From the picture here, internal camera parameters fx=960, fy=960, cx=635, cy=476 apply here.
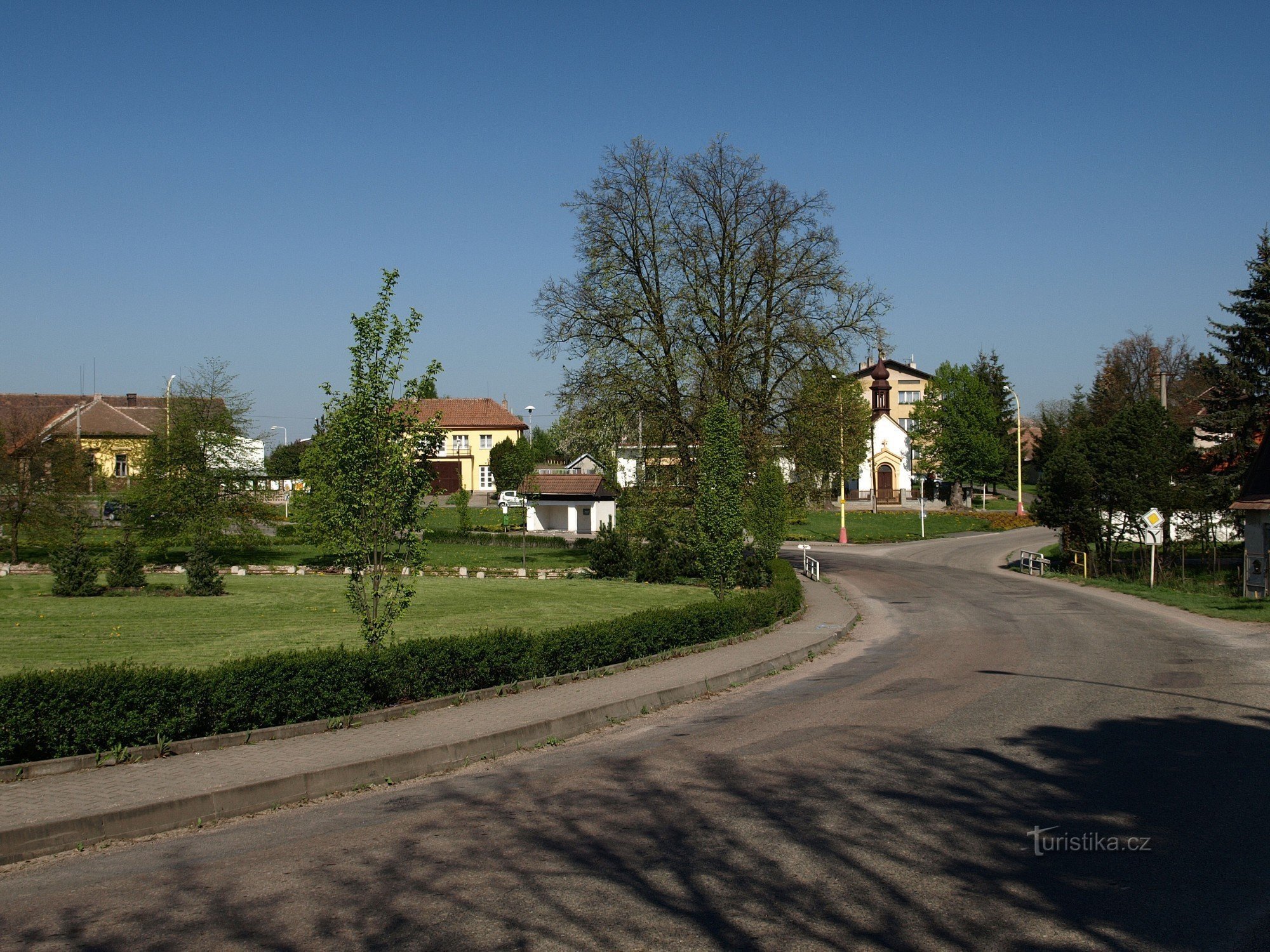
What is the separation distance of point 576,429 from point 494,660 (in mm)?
21280

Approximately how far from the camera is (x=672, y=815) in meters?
8.20

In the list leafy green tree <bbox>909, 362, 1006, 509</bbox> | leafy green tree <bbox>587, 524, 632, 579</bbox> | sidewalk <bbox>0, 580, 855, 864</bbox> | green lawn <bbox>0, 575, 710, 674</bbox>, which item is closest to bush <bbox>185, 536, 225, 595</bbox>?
green lawn <bbox>0, 575, 710, 674</bbox>

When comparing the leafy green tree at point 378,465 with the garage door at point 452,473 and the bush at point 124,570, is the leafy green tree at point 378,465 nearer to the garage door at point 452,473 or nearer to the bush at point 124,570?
the bush at point 124,570

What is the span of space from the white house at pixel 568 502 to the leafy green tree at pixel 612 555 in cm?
2212

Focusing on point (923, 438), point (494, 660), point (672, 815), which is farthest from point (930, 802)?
point (923, 438)

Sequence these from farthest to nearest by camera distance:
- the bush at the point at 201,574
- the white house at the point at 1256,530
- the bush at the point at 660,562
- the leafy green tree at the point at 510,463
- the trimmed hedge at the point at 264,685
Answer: the leafy green tree at the point at 510,463, the bush at the point at 660,562, the bush at the point at 201,574, the white house at the point at 1256,530, the trimmed hedge at the point at 264,685

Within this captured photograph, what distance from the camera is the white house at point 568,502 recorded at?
61.6m

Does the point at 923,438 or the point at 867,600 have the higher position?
the point at 923,438

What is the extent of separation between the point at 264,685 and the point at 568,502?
50.9 meters

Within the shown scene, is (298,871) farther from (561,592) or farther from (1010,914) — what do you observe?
(561,592)

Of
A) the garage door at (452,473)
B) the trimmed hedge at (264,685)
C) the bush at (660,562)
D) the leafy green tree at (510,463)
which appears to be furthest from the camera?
the garage door at (452,473)

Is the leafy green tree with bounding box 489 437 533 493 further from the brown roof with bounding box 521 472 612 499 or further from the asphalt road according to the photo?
the asphalt road

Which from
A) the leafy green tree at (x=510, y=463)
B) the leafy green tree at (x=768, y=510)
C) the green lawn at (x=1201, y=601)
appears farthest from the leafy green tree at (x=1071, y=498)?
the leafy green tree at (x=510, y=463)

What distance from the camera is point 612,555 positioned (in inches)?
1508
